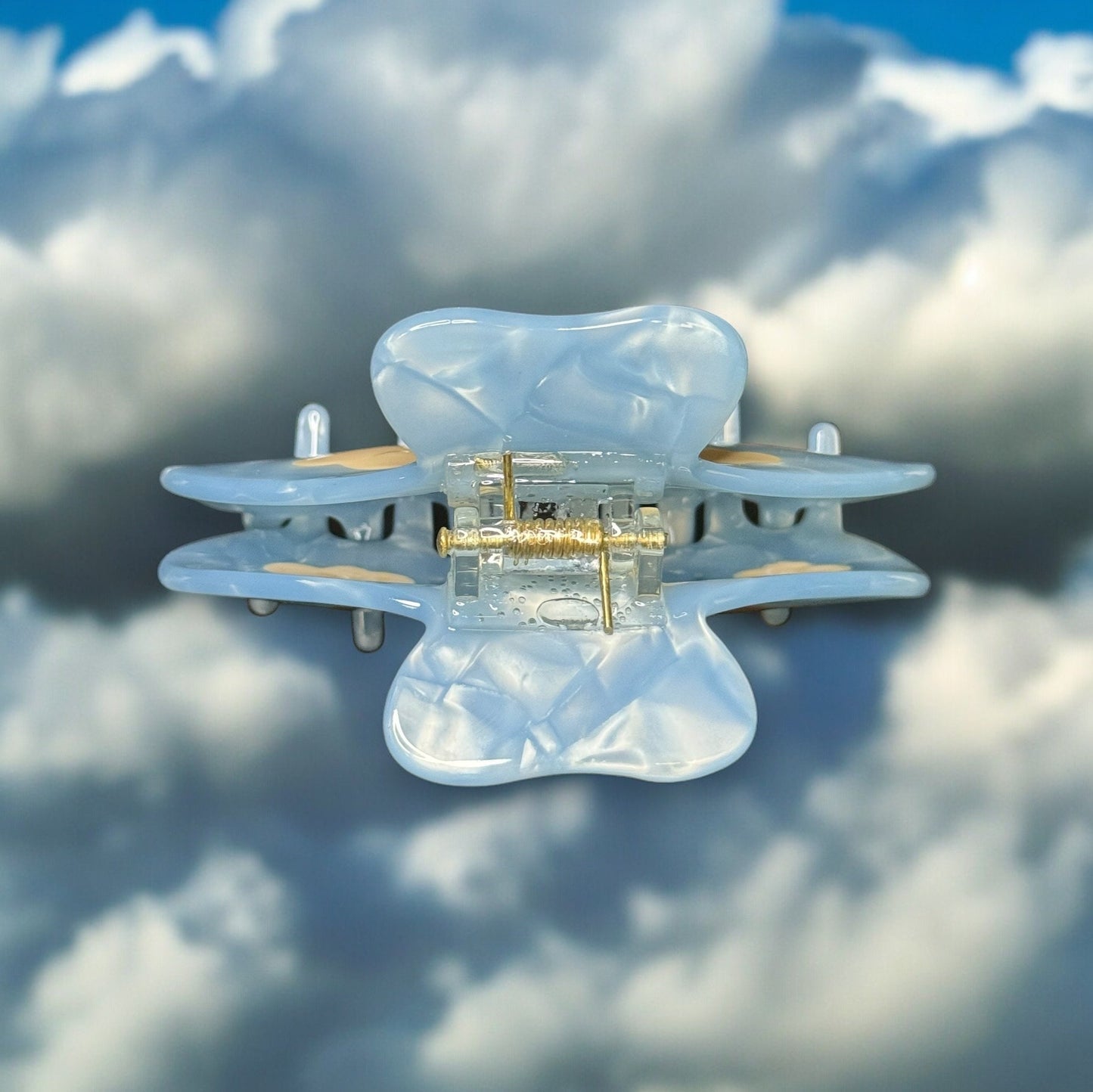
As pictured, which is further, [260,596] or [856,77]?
[856,77]

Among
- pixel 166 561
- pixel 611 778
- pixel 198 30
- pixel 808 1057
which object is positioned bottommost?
pixel 808 1057

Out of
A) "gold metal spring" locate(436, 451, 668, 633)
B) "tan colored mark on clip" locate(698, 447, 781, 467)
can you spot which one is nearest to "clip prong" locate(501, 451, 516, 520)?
"gold metal spring" locate(436, 451, 668, 633)

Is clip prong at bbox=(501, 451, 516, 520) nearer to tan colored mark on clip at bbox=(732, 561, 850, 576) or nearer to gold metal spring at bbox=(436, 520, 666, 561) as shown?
gold metal spring at bbox=(436, 520, 666, 561)

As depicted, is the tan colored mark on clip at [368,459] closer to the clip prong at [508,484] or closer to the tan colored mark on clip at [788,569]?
the clip prong at [508,484]

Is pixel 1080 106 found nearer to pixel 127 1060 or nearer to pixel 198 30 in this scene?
pixel 198 30

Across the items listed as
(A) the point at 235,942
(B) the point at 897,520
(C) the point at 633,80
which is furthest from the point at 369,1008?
(C) the point at 633,80

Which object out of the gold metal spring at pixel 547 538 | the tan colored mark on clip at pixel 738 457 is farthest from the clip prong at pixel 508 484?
the tan colored mark on clip at pixel 738 457
